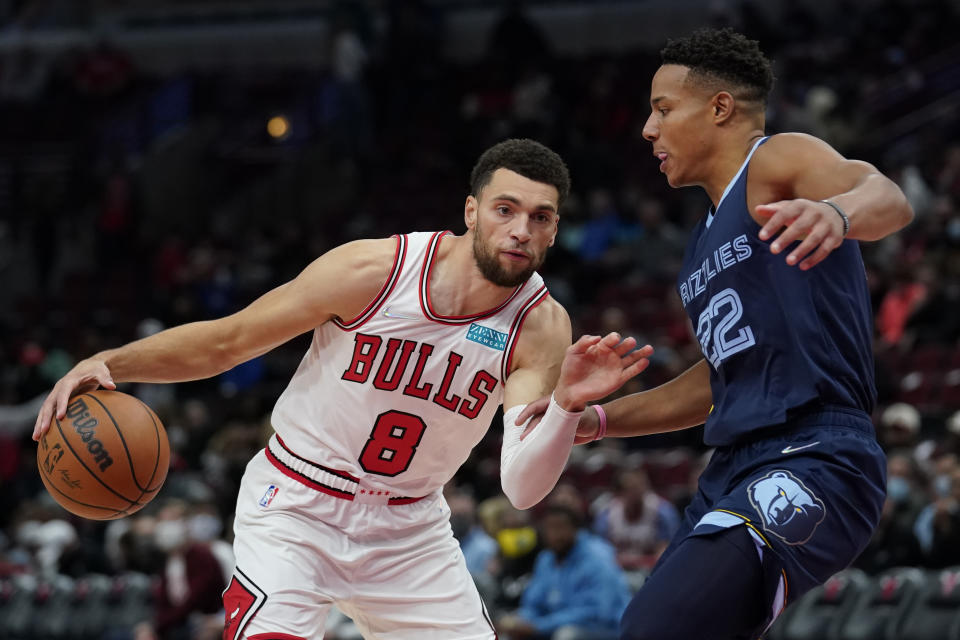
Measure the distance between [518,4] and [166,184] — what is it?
670 cm

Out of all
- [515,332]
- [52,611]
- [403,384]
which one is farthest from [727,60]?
[52,611]

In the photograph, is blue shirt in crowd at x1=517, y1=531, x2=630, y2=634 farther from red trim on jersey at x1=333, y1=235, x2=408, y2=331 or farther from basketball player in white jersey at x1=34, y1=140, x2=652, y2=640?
red trim on jersey at x1=333, y1=235, x2=408, y2=331

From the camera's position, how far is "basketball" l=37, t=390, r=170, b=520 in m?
5.15

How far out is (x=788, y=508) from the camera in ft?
13.0

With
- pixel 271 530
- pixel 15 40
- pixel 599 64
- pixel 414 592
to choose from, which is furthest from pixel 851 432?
pixel 15 40

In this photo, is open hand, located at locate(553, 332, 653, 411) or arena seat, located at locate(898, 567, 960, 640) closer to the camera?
open hand, located at locate(553, 332, 653, 411)

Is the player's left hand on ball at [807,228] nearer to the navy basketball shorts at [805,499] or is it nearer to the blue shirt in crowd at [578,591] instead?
the navy basketball shorts at [805,499]

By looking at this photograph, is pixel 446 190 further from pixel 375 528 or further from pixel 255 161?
pixel 375 528

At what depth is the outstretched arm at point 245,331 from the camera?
201 inches

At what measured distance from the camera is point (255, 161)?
2320 cm

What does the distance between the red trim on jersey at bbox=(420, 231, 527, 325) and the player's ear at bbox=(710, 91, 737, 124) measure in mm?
1115

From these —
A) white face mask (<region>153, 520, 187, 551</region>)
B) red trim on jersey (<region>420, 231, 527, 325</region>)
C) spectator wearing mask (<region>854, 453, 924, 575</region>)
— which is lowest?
spectator wearing mask (<region>854, 453, 924, 575</region>)

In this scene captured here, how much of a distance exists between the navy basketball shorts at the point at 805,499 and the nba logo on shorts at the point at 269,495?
1.72 meters

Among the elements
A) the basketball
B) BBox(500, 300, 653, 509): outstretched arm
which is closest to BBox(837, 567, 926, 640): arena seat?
BBox(500, 300, 653, 509): outstretched arm
